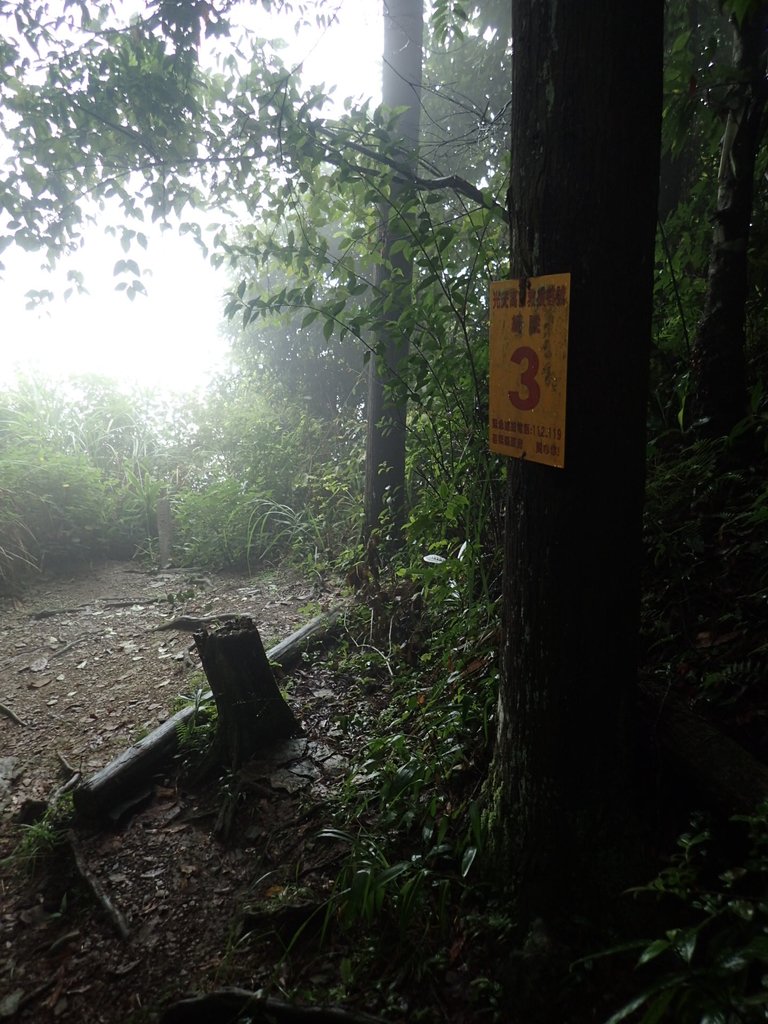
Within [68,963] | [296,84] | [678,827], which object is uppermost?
[296,84]

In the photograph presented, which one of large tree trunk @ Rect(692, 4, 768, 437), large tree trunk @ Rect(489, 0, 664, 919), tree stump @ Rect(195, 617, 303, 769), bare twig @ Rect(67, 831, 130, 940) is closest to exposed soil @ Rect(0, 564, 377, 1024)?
bare twig @ Rect(67, 831, 130, 940)

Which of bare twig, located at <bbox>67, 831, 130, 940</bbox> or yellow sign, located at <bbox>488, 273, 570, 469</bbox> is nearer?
yellow sign, located at <bbox>488, 273, 570, 469</bbox>

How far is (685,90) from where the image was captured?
247 cm

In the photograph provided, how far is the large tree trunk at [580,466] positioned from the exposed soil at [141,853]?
2.84 feet

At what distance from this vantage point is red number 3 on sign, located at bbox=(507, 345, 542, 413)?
1558 millimetres

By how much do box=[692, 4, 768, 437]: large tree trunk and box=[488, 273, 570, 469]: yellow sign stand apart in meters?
1.44

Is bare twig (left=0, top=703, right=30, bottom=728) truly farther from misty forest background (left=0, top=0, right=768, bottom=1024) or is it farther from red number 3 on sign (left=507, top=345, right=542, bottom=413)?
red number 3 on sign (left=507, top=345, right=542, bottom=413)

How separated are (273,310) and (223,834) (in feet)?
7.30

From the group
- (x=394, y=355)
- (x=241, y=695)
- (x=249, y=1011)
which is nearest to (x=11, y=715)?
(x=241, y=695)

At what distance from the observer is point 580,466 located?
4.96 feet

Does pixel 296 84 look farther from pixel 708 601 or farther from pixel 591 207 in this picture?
pixel 708 601

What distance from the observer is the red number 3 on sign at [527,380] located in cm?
156

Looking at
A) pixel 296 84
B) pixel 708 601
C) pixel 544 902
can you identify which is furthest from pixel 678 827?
pixel 296 84

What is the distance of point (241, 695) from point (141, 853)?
2.36 ft
